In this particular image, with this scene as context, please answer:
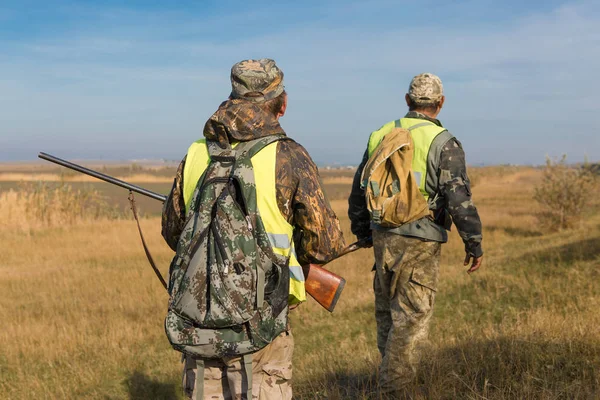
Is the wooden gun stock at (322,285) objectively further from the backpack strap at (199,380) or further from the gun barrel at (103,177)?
the gun barrel at (103,177)

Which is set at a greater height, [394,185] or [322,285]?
[394,185]

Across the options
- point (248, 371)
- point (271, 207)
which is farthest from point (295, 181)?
point (248, 371)

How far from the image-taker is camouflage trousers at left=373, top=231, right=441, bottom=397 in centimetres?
399

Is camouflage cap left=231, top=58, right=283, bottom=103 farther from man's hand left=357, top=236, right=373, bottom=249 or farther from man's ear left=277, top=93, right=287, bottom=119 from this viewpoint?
man's hand left=357, top=236, right=373, bottom=249

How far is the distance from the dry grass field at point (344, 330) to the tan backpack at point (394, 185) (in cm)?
111

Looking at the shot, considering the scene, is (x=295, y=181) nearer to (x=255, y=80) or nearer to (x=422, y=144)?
(x=255, y=80)

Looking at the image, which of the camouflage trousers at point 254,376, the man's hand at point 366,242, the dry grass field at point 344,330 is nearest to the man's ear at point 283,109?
the camouflage trousers at point 254,376

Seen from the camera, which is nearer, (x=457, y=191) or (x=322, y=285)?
(x=322, y=285)

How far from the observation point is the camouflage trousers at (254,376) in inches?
105

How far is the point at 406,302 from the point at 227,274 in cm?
192

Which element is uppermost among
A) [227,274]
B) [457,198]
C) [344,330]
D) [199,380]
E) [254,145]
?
[254,145]

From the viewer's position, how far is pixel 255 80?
270 cm

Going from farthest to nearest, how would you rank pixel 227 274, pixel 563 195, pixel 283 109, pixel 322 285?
pixel 563 195 < pixel 322 285 < pixel 283 109 < pixel 227 274

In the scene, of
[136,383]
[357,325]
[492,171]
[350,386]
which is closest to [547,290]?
[357,325]
